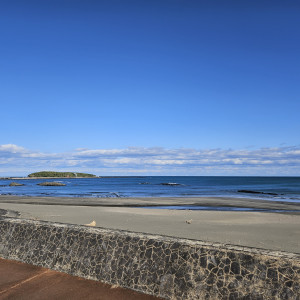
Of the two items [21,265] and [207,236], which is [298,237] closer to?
[207,236]

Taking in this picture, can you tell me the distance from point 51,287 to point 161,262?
195 centimetres

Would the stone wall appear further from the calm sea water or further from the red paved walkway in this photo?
the calm sea water

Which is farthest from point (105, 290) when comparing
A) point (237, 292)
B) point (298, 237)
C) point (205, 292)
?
point (298, 237)

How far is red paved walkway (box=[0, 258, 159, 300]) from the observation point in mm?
4602

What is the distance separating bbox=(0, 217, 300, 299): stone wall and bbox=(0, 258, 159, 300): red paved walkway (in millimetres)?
144

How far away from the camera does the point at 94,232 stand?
5.67 metres

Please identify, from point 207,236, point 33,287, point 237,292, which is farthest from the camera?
point 207,236

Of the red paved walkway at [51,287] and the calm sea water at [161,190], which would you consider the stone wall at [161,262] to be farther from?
the calm sea water at [161,190]

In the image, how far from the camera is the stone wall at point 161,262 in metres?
4.02

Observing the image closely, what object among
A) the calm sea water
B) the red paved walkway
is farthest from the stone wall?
the calm sea water

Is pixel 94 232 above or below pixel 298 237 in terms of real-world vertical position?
above

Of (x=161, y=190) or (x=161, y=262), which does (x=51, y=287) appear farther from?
(x=161, y=190)

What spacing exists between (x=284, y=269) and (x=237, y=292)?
28.5 inches

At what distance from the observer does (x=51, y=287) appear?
16.2 ft
